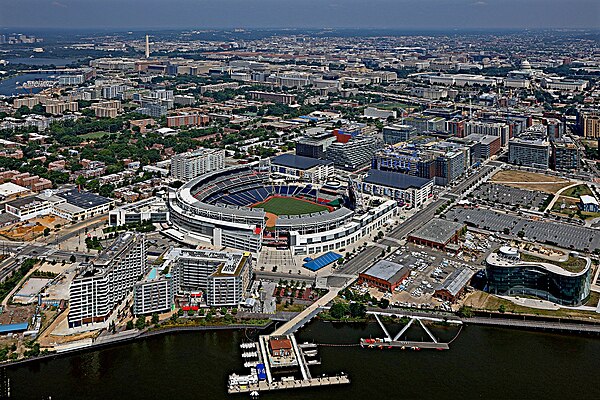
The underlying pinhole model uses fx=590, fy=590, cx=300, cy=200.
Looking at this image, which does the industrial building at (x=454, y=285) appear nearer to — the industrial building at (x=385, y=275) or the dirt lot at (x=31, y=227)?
the industrial building at (x=385, y=275)

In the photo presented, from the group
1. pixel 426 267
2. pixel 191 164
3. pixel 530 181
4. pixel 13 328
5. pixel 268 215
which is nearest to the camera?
pixel 13 328

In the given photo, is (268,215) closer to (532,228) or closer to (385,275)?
(385,275)

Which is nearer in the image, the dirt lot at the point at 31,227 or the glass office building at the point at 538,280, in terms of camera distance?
the glass office building at the point at 538,280

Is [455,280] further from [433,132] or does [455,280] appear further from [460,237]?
[433,132]

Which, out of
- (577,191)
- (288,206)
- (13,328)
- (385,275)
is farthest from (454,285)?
(577,191)

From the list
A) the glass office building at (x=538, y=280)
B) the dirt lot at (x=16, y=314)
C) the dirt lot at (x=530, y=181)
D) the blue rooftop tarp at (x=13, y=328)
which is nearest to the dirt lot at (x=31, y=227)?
the dirt lot at (x=16, y=314)

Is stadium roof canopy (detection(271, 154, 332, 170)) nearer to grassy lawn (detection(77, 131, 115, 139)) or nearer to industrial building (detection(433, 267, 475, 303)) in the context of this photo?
industrial building (detection(433, 267, 475, 303))

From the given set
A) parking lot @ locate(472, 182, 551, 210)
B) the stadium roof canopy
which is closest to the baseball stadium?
the stadium roof canopy
